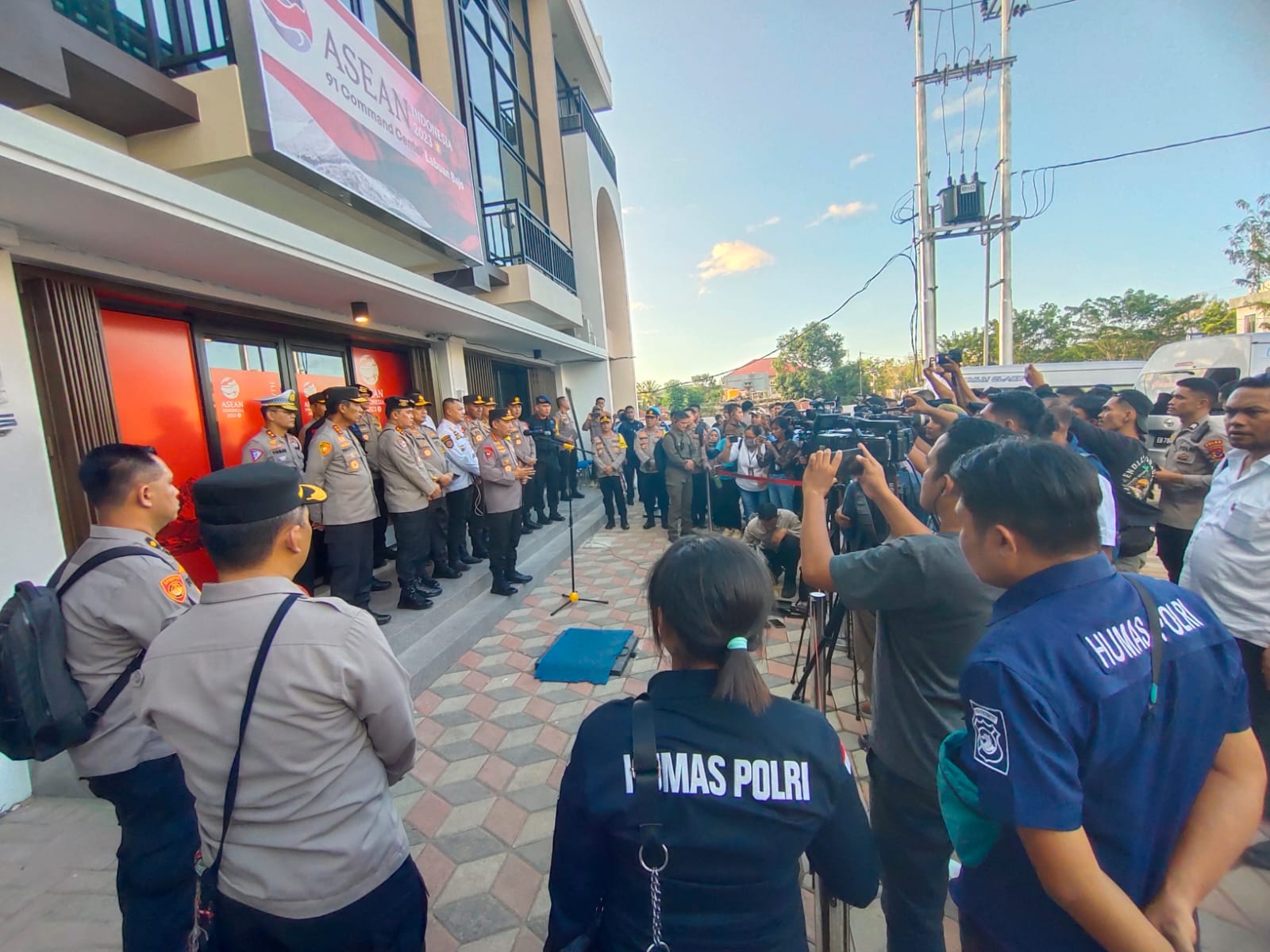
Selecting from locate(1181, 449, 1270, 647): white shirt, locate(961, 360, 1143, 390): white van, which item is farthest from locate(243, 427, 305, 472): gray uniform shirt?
locate(961, 360, 1143, 390): white van

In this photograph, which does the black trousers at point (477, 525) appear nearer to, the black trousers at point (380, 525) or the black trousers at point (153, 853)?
the black trousers at point (380, 525)

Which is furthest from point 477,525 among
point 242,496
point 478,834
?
point 242,496

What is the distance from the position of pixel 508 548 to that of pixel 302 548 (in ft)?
12.5

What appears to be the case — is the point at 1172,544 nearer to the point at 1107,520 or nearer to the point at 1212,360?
the point at 1107,520

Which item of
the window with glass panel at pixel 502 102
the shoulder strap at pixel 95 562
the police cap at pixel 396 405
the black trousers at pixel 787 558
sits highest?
the window with glass panel at pixel 502 102

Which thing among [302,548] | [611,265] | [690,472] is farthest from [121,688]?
[611,265]

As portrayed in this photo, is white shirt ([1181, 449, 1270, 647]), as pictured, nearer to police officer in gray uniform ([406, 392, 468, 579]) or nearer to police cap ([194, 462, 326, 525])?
police cap ([194, 462, 326, 525])

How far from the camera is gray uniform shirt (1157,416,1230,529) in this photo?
3.15 meters

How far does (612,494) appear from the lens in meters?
8.35

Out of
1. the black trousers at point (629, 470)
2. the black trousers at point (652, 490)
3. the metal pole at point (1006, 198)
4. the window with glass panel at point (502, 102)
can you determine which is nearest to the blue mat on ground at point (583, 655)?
the black trousers at point (652, 490)

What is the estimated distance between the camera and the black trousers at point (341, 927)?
115 centimetres

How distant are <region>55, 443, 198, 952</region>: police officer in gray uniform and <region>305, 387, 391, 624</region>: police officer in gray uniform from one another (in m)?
2.12

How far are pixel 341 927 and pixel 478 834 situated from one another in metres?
1.25

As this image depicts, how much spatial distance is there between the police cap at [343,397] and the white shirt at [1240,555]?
4602 mm
